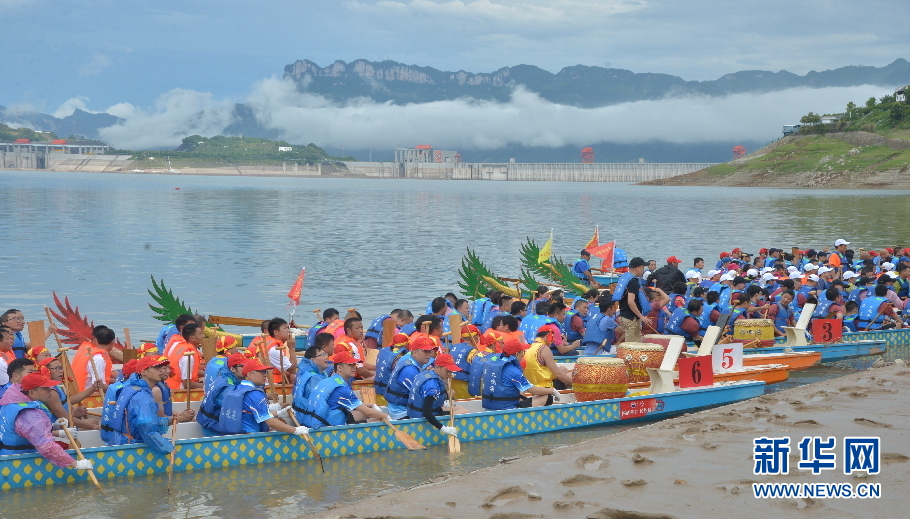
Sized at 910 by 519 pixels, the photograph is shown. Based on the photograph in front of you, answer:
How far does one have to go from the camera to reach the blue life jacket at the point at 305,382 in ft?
33.6

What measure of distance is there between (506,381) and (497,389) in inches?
6.6

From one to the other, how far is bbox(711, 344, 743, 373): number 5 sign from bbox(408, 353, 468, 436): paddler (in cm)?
531

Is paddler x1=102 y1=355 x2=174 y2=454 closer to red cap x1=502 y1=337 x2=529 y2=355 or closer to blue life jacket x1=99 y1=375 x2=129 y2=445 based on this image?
blue life jacket x1=99 y1=375 x2=129 y2=445

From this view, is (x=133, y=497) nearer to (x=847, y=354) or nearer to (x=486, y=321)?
(x=486, y=321)

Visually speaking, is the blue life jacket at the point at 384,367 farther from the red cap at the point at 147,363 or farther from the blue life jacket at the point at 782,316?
the blue life jacket at the point at 782,316

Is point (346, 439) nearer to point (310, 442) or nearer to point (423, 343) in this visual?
point (310, 442)

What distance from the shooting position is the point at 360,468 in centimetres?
1033

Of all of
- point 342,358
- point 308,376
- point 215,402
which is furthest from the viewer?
point 308,376

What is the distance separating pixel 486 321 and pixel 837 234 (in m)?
40.7

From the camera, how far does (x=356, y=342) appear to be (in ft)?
41.3

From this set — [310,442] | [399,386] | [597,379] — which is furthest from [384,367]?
[597,379]

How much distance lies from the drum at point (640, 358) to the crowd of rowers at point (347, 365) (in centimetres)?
97

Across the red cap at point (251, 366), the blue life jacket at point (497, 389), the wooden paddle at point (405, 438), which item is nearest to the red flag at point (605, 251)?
the blue life jacket at point (497, 389)

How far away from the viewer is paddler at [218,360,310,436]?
31.8 ft
